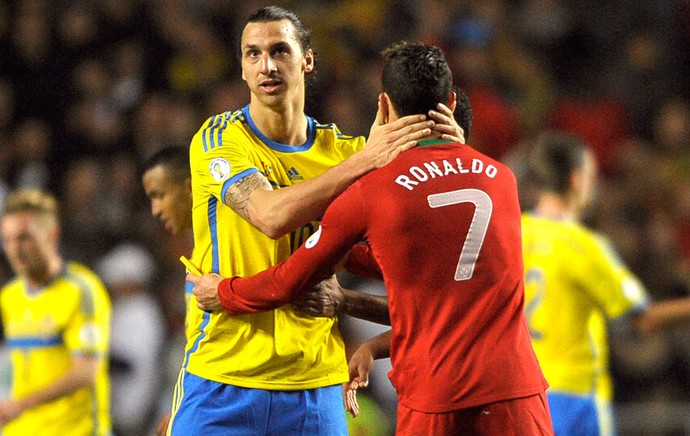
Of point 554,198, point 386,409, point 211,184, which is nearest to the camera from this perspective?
point 211,184

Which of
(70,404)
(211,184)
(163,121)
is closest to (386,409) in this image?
(70,404)

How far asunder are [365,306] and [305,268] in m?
0.53

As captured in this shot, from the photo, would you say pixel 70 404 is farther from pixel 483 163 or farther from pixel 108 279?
pixel 483 163

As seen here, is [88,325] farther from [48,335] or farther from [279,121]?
[279,121]

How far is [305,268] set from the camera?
3.70 meters

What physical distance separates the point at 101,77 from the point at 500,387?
25.5ft

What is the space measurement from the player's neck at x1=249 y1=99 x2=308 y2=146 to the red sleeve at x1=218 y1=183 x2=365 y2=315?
606 mm

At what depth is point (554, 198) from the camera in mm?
6012

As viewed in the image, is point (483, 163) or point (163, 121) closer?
point (483, 163)

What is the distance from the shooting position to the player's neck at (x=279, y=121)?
13.8 ft

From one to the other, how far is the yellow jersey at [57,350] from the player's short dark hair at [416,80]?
3.34m

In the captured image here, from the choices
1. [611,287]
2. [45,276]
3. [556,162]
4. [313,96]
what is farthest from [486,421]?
[313,96]

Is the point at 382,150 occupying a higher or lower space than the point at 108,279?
higher

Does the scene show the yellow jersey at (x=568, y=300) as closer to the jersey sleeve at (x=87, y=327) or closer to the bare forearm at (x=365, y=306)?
the bare forearm at (x=365, y=306)
